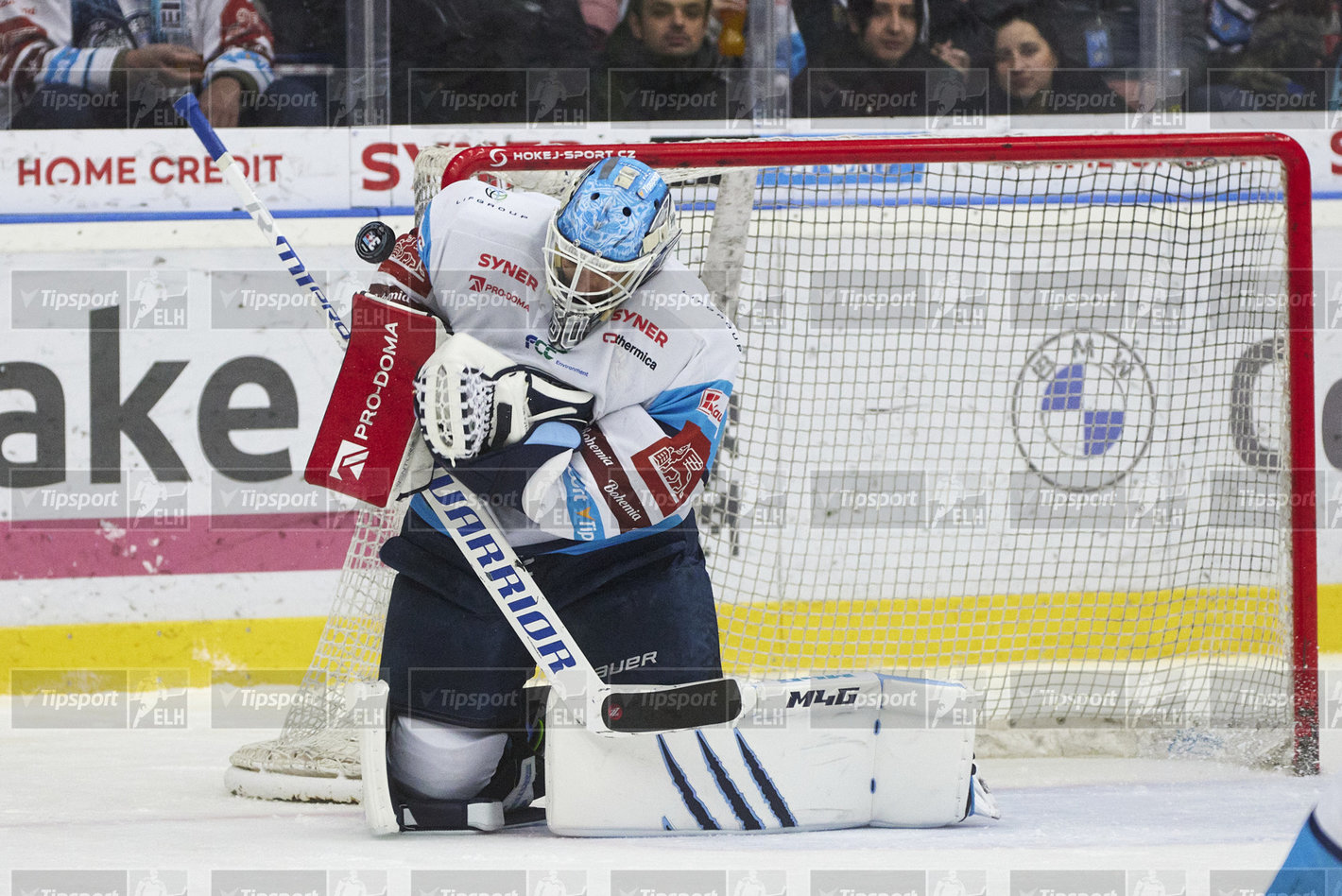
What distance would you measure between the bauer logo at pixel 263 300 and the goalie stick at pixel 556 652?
165 cm

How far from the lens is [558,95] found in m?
4.66

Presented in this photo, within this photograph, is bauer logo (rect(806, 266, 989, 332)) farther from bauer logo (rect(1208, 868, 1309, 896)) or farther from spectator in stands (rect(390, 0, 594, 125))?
bauer logo (rect(1208, 868, 1309, 896))

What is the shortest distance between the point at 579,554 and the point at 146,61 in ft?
8.93

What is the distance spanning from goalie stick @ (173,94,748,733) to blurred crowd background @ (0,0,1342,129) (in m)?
2.26

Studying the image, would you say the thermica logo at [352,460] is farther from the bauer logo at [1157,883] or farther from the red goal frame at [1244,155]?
the bauer logo at [1157,883]

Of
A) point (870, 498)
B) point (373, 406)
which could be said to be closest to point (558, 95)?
point (870, 498)

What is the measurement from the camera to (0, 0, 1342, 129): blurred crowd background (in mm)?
4520

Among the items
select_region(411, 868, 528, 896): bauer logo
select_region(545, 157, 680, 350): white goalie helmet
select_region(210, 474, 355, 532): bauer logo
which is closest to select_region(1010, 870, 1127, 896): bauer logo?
select_region(411, 868, 528, 896): bauer logo

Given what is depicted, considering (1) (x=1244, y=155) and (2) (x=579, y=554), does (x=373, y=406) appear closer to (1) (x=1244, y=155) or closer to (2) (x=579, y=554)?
(2) (x=579, y=554)

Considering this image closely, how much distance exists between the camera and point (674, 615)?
101 inches

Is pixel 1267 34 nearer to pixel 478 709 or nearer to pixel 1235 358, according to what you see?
pixel 1235 358

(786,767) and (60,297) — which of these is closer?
(786,767)

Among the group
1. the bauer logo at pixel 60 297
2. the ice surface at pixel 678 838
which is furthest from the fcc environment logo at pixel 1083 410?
the bauer logo at pixel 60 297

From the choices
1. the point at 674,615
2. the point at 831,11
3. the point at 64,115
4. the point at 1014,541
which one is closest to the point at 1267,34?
the point at 831,11
